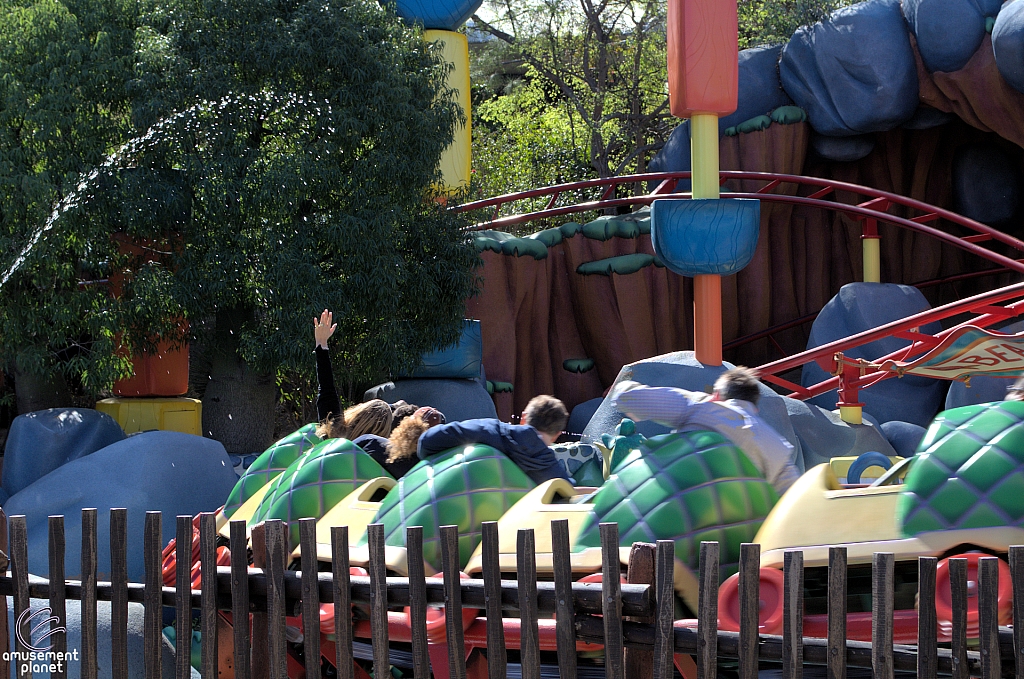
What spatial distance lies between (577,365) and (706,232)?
115 inches

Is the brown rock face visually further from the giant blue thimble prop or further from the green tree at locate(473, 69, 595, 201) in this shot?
the green tree at locate(473, 69, 595, 201)

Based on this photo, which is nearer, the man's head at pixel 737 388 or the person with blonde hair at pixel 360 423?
the man's head at pixel 737 388

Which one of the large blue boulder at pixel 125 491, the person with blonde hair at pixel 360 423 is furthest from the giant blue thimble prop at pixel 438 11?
the person with blonde hair at pixel 360 423

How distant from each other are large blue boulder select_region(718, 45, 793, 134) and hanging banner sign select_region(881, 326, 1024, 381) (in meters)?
4.95

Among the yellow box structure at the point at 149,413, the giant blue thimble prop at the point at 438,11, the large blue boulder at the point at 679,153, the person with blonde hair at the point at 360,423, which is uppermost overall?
the giant blue thimble prop at the point at 438,11

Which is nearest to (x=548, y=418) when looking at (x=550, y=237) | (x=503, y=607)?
(x=503, y=607)

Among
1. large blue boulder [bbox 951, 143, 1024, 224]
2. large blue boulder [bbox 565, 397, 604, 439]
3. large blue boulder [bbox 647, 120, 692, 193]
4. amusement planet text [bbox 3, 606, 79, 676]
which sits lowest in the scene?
Result: large blue boulder [bbox 565, 397, 604, 439]

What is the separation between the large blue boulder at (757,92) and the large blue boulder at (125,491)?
7054mm

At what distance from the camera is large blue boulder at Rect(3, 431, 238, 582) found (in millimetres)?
5004

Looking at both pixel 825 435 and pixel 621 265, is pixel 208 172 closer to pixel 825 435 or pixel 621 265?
pixel 825 435

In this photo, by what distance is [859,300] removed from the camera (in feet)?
30.3

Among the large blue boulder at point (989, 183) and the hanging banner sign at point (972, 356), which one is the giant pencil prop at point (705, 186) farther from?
the large blue boulder at point (989, 183)

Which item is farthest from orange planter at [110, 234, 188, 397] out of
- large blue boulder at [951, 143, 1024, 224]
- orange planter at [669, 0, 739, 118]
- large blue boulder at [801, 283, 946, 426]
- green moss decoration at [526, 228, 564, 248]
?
large blue boulder at [951, 143, 1024, 224]

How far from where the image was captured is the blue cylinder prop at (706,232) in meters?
7.62
